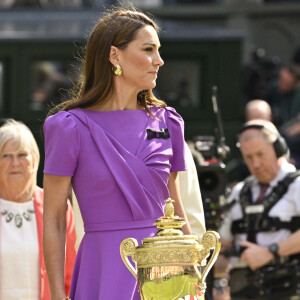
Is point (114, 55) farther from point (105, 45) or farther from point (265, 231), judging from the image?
point (265, 231)

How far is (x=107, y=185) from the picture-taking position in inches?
160

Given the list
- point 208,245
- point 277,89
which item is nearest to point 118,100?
point 208,245

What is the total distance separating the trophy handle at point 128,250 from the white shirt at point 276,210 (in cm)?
365

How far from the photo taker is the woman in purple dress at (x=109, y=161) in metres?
4.06

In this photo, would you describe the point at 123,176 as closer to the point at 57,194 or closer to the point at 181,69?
the point at 57,194

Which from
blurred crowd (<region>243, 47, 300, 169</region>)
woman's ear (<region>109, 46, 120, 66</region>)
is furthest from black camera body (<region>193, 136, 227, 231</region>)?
blurred crowd (<region>243, 47, 300, 169</region>)

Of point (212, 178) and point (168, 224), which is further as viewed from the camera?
point (212, 178)

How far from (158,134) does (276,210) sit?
326cm

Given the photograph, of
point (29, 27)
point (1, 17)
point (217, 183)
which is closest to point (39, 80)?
point (29, 27)

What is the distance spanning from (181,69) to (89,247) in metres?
9.39

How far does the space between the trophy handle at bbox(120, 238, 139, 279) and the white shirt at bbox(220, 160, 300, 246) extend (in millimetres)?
3649

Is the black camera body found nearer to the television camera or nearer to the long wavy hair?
the television camera

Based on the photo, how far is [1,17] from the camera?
1481cm

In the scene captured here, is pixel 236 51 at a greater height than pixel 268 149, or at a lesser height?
greater
